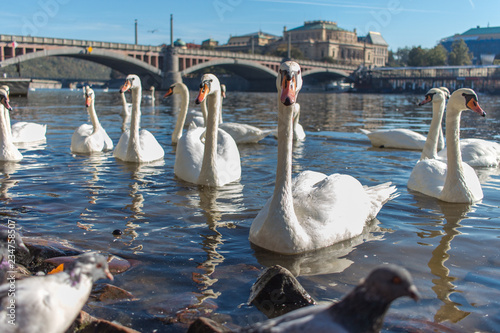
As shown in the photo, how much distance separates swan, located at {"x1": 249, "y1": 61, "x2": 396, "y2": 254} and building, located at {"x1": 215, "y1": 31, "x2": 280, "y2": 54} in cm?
14234

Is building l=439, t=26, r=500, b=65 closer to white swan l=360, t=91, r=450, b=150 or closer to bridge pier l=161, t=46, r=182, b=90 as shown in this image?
bridge pier l=161, t=46, r=182, b=90

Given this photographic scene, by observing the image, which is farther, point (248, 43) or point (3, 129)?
point (248, 43)

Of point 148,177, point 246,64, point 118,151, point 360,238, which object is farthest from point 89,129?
point 246,64

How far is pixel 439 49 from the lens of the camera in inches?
4906

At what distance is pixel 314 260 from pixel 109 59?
67.0 meters

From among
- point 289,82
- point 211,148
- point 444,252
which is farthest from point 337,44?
point 289,82

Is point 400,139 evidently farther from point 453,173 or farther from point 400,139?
point 453,173

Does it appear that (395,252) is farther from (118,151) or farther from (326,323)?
(118,151)

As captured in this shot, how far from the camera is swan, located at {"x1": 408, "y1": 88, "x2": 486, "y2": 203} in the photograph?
6.80 metres

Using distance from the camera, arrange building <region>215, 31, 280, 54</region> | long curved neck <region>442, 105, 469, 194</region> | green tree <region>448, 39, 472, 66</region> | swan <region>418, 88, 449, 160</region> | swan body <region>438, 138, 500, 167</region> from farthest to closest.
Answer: building <region>215, 31, 280, 54</region> → green tree <region>448, 39, 472, 66</region> → swan body <region>438, 138, 500, 167</region> → swan <region>418, 88, 449, 160</region> → long curved neck <region>442, 105, 469, 194</region>

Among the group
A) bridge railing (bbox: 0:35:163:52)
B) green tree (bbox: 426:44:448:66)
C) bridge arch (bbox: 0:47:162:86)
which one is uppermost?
green tree (bbox: 426:44:448:66)

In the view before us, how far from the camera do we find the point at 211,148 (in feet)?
24.2

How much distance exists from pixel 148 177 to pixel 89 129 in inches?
148

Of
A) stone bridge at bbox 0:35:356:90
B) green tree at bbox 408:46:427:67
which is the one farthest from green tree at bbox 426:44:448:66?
stone bridge at bbox 0:35:356:90
